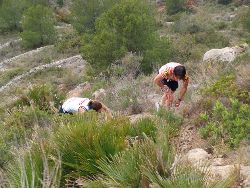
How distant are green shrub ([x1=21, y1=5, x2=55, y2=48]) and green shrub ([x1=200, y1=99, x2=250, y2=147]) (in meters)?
29.1

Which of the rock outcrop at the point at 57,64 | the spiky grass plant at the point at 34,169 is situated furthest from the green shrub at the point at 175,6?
the spiky grass plant at the point at 34,169

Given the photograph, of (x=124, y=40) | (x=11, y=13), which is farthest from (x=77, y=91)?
(x=11, y=13)

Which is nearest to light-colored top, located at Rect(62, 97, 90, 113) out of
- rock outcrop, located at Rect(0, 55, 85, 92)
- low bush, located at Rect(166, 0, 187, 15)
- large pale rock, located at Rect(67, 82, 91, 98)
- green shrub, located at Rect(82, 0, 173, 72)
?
large pale rock, located at Rect(67, 82, 91, 98)

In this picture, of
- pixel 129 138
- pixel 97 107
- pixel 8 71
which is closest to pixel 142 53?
pixel 8 71

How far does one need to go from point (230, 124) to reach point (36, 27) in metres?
30.2

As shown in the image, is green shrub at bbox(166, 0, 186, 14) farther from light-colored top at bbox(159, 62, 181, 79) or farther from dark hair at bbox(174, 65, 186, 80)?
dark hair at bbox(174, 65, 186, 80)

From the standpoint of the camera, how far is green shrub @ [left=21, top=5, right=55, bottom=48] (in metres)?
34.0

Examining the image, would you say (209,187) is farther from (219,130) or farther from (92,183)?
(219,130)

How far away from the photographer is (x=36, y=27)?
114 ft

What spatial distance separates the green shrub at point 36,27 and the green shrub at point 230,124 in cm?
2910

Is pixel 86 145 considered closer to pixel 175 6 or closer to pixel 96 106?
pixel 96 106

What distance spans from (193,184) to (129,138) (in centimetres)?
118

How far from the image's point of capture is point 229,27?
37.1m

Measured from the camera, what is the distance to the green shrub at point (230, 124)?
560 centimetres
